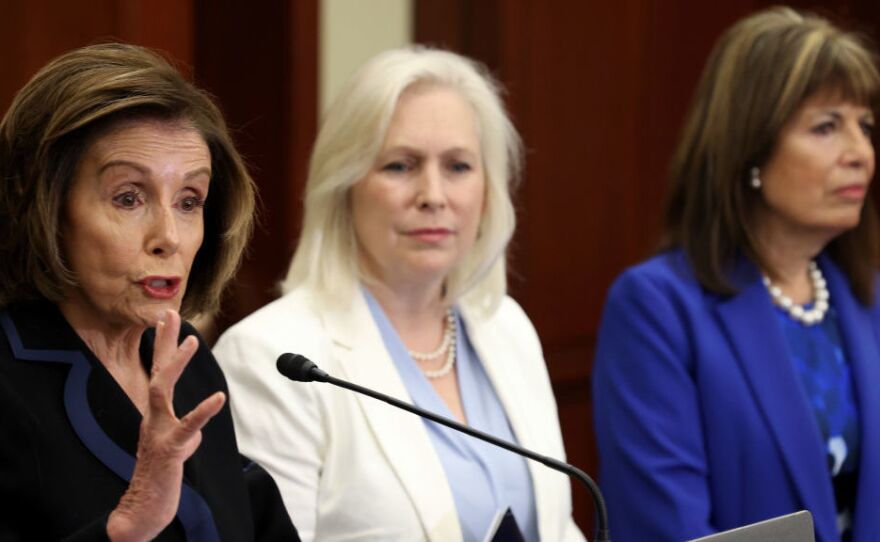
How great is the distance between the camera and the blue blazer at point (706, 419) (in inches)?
109

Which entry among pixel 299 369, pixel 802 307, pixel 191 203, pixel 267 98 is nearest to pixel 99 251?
pixel 191 203

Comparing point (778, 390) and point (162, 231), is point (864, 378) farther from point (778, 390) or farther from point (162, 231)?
point (162, 231)

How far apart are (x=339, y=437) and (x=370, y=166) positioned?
1.74 feet

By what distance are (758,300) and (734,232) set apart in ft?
0.51

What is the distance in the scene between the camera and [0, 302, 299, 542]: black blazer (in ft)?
5.23

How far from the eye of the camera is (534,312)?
4.44 metres

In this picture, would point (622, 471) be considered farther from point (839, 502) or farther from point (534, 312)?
point (534, 312)

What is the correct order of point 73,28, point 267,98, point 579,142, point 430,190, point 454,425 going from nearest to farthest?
point 454,425, point 430,190, point 73,28, point 267,98, point 579,142

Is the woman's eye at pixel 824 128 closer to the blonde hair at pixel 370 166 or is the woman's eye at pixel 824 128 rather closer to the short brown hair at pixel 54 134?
the blonde hair at pixel 370 166

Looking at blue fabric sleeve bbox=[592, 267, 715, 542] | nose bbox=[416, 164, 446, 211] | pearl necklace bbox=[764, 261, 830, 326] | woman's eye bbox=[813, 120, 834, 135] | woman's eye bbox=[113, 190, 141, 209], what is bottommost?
blue fabric sleeve bbox=[592, 267, 715, 542]

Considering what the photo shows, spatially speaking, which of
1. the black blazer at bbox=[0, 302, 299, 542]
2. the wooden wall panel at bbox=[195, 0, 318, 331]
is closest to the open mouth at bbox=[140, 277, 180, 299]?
the black blazer at bbox=[0, 302, 299, 542]

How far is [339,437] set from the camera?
8.20 feet

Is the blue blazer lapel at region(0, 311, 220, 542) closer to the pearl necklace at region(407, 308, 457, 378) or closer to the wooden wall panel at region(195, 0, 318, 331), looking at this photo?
the pearl necklace at region(407, 308, 457, 378)

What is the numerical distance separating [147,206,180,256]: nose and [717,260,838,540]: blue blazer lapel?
146 centimetres
